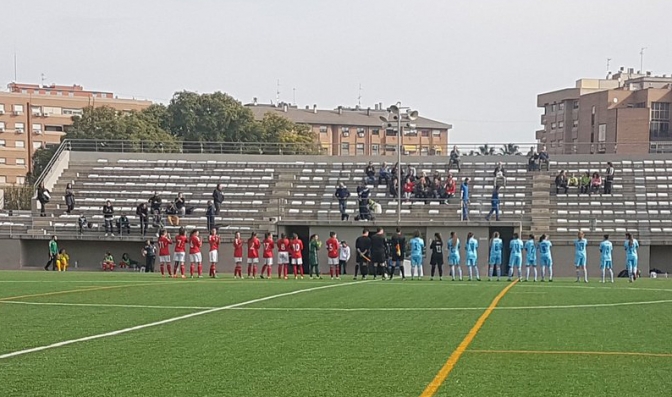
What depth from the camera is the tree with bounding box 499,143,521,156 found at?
50.8 metres

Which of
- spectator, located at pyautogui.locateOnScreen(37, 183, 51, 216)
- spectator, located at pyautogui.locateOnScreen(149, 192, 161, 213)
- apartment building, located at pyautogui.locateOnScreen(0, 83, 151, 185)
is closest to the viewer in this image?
spectator, located at pyautogui.locateOnScreen(149, 192, 161, 213)

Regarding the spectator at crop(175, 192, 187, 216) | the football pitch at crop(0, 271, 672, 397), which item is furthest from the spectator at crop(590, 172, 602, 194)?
→ the football pitch at crop(0, 271, 672, 397)

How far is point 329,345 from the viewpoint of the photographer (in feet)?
38.1

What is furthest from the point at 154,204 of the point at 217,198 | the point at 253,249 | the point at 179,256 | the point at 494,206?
the point at 494,206

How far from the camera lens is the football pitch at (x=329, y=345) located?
881cm

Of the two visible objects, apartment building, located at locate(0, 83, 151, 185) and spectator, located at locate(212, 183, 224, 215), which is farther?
apartment building, located at locate(0, 83, 151, 185)

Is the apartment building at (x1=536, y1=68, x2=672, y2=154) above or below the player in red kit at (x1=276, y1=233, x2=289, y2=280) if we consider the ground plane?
above

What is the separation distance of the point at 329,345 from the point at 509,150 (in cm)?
4093

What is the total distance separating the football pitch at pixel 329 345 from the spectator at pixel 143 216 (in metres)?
22.6

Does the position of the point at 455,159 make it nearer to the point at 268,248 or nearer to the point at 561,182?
the point at 561,182

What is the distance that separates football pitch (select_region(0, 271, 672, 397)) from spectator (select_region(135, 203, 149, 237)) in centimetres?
2264

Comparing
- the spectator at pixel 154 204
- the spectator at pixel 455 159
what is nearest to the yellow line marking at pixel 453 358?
the spectator at pixel 154 204

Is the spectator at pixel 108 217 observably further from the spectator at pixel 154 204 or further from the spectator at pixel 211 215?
the spectator at pixel 211 215

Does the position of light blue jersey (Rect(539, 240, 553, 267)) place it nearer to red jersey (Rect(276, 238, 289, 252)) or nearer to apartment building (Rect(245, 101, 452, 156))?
red jersey (Rect(276, 238, 289, 252))
